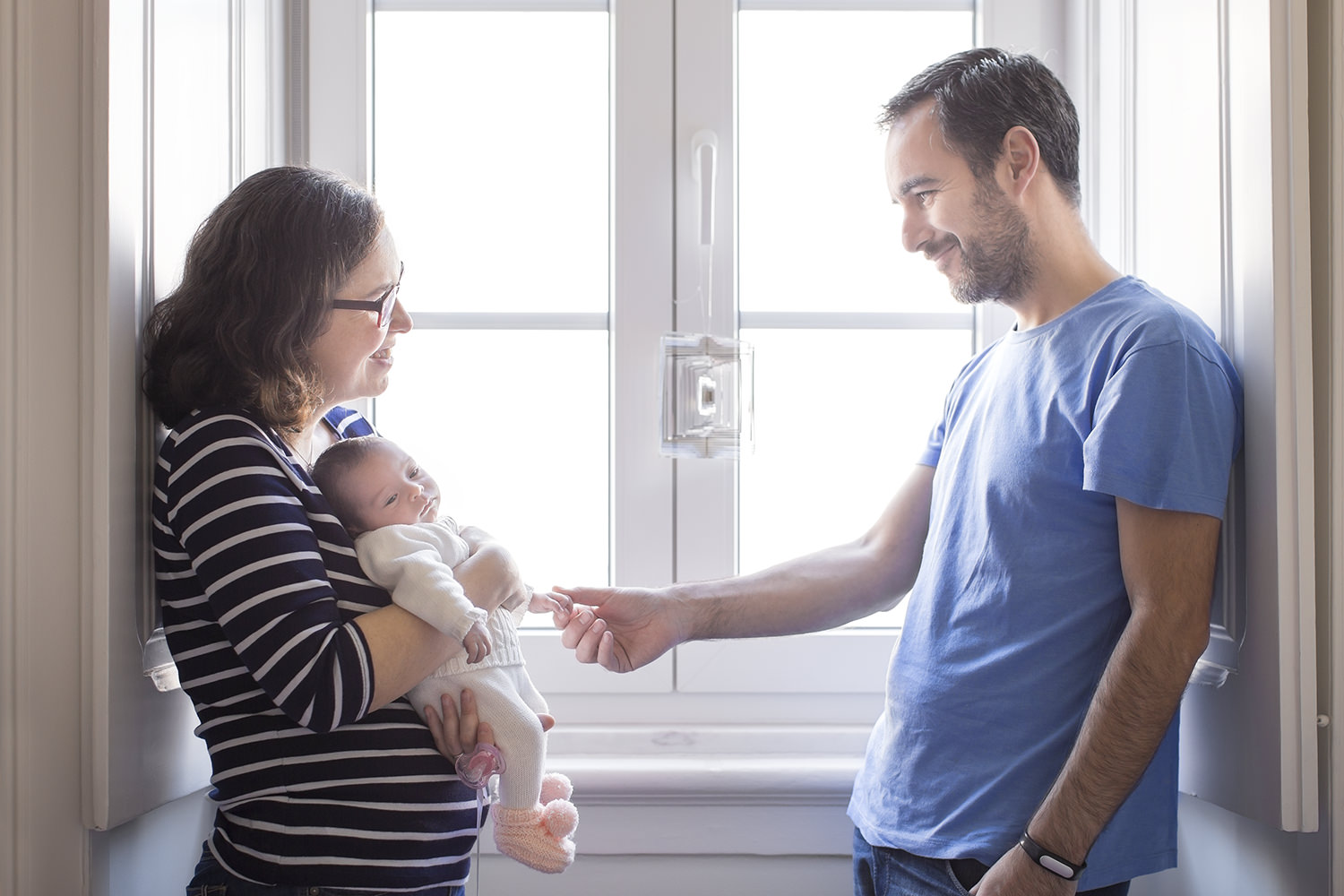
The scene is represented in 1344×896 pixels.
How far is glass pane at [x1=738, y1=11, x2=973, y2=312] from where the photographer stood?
1.70m

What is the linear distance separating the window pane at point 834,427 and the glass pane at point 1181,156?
0.41 m

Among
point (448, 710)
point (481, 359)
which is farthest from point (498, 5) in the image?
point (448, 710)

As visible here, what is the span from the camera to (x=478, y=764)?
1.05 m

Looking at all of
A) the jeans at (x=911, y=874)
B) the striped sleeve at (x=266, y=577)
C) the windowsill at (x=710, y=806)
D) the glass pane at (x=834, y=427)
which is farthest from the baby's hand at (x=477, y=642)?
the glass pane at (x=834, y=427)

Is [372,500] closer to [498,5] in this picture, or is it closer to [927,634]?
[927,634]

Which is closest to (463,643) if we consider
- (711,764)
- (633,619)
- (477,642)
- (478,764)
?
(477,642)

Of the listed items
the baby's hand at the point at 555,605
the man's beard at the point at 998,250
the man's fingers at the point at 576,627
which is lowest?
the man's fingers at the point at 576,627

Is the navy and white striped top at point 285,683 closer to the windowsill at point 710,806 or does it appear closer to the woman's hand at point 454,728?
the woman's hand at point 454,728

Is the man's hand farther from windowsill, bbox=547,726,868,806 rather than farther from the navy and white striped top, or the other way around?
the navy and white striped top

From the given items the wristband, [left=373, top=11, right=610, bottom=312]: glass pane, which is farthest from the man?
[left=373, top=11, right=610, bottom=312]: glass pane

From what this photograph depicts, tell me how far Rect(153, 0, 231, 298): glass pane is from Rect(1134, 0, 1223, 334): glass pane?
4.41 ft

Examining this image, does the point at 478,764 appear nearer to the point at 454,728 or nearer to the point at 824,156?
the point at 454,728

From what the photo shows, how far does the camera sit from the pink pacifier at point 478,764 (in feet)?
3.43

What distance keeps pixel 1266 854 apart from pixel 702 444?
3.16 feet
